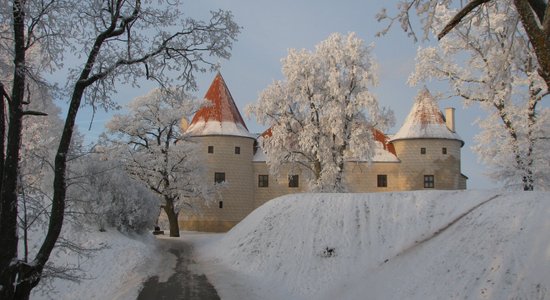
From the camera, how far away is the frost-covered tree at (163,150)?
3212 centimetres

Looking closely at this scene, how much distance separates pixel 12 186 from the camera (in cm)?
768

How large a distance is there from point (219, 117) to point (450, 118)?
63.4ft

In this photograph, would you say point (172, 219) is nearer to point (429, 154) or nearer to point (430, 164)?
point (430, 164)

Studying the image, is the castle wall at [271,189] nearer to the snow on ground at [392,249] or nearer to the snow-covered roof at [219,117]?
the snow-covered roof at [219,117]

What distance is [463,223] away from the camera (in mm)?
14039

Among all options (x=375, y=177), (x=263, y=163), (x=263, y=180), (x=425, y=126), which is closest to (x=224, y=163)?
(x=263, y=163)

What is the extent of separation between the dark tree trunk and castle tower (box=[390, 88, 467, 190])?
1438 inches

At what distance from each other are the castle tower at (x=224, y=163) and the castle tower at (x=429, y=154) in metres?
12.4

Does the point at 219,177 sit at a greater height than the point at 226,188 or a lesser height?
greater

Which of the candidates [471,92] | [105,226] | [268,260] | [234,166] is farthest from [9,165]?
[234,166]

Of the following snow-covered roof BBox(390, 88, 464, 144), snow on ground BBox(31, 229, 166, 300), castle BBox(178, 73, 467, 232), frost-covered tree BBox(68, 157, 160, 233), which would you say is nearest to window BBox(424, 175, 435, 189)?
castle BBox(178, 73, 467, 232)

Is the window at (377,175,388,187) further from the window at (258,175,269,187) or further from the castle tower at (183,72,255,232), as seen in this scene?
the castle tower at (183,72,255,232)

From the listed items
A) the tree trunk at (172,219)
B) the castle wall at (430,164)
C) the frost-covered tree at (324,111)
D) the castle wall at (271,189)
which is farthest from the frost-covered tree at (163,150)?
the castle wall at (430,164)

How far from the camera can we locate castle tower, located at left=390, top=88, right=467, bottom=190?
41094mm
